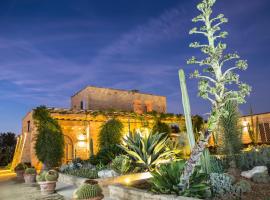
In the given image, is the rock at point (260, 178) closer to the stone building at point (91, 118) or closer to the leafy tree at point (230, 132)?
the leafy tree at point (230, 132)

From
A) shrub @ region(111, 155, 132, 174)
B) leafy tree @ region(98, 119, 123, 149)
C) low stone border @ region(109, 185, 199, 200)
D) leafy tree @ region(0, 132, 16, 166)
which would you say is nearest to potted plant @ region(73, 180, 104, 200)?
low stone border @ region(109, 185, 199, 200)

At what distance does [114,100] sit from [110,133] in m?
6.43

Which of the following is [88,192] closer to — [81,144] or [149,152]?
[149,152]

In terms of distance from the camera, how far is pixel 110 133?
16047mm

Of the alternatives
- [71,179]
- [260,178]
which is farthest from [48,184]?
[260,178]

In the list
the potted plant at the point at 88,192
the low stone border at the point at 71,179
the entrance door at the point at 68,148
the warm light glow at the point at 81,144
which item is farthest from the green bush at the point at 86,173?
the entrance door at the point at 68,148

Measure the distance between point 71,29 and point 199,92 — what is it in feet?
39.7

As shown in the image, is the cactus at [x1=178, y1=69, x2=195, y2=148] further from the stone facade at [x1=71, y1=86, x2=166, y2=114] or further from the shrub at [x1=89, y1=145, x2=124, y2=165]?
the stone facade at [x1=71, y1=86, x2=166, y2=114]

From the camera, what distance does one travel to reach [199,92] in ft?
13.6

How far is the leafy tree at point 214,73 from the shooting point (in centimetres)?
393

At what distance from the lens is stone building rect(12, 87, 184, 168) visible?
1577 cm

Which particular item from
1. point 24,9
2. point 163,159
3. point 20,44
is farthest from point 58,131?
point 163,159

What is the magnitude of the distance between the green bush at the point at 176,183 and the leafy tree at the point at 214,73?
0.58 ft

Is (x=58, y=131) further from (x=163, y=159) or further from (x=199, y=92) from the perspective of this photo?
(x=199, y=92)
